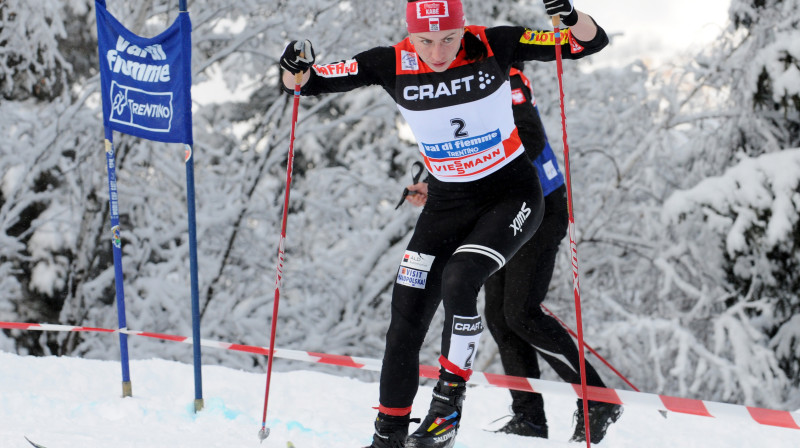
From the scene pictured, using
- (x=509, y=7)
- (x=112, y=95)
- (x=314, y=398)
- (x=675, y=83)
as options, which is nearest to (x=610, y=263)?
(x=675, y=83)

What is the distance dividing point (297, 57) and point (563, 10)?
3.86ft

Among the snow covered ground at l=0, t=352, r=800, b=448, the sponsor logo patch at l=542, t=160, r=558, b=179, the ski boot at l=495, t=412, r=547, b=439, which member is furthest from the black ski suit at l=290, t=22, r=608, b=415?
the ski boot at l=495, t=412, r=547, b=439

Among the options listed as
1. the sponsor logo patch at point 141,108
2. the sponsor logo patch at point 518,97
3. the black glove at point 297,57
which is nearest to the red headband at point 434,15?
the black glove at point 297,57

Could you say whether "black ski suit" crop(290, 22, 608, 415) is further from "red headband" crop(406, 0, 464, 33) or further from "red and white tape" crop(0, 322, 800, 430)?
"red and white tape" crop(0, 322, 800, 430)

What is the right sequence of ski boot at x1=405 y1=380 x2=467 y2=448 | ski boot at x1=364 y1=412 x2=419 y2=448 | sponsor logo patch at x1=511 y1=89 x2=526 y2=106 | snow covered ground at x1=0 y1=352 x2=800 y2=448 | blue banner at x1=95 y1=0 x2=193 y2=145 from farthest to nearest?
blue banner at x1=95 y1=0 x2=193 y2=145
sponsor logo patch at x1=511 y1=89 x2=526 y2=106
snow covered ground at x1=0 y1=352 x2=800 y2=448
ski boot at x1=364 y1=412 x2=419 y2=448
ski boot at x1=405 y1=380 x2=467 y2=448

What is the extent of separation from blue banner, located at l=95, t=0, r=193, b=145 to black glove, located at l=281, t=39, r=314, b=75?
133cm

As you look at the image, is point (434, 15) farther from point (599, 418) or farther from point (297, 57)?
point (599, 418)

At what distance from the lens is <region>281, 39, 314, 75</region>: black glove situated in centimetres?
332

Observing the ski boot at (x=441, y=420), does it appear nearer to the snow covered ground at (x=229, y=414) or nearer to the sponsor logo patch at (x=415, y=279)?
the sponsor logo patch at (x=415, y=279)

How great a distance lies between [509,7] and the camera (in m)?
11.0

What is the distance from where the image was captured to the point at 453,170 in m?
3.23

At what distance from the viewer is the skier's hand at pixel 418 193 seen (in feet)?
12.7

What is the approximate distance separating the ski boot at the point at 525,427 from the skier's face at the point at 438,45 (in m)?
2.10

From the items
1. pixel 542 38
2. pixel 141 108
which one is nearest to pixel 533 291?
pixel 542 38
